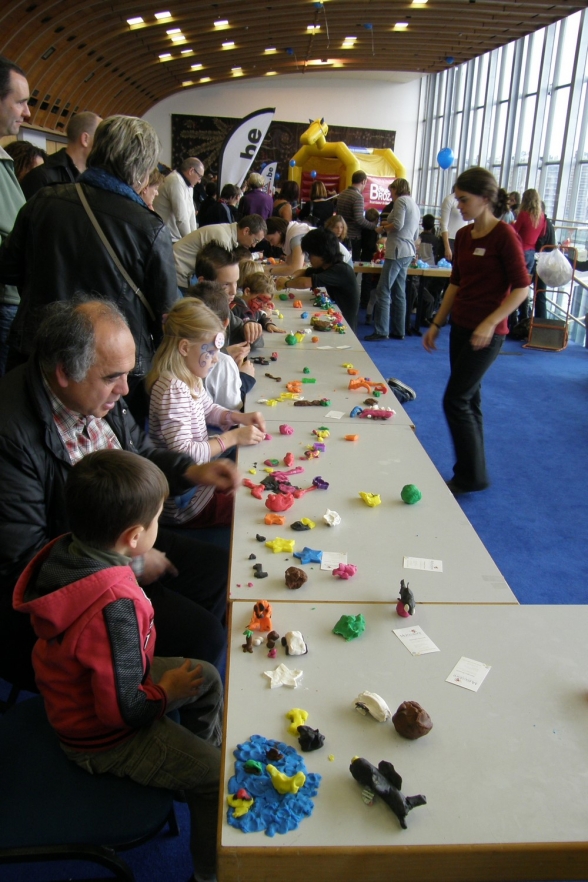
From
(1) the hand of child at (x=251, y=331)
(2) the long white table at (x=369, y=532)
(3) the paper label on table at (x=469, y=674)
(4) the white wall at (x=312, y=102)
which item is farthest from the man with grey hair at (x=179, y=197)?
(4) the white wall at (x=312, y=102)

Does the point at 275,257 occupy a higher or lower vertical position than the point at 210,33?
lower

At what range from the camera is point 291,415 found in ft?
8.55

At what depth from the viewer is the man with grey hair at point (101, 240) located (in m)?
2.32

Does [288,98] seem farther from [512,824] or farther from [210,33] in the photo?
[512,824]

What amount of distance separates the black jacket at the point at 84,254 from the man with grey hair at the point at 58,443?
778mm

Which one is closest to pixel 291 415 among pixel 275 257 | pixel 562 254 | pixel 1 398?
pixel 1 398

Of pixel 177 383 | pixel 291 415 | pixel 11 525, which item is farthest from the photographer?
pixel 291 415

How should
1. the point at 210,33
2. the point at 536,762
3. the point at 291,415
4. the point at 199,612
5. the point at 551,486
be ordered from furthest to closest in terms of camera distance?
the point at 210,33 → the point at 551,486 → the point at 291,415 → the point at 199,612 → the point at 536,762

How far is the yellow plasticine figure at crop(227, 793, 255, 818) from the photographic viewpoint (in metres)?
0.92

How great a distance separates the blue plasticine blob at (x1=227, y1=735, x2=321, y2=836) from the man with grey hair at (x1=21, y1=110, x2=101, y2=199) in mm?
2910

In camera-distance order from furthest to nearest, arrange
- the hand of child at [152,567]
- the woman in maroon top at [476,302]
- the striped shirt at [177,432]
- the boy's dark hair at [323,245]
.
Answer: the boy's dark hair at [323,245] → the woman in maroon top at [476,302] → the striped shirt at [177,432] → the hand of child at [152,567]

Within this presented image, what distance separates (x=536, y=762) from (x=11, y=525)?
44.2 inches

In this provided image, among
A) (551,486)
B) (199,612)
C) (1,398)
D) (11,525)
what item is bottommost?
(551,486)

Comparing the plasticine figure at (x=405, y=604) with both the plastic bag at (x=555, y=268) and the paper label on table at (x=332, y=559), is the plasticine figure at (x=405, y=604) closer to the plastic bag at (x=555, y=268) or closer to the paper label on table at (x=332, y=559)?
the paper label on table at (x=332, y=559)
